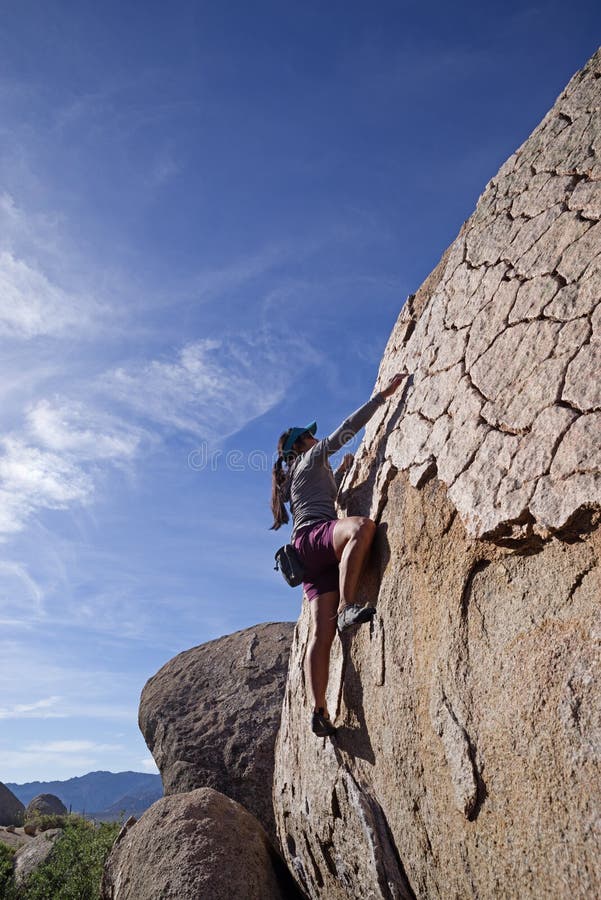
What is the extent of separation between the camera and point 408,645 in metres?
2.95

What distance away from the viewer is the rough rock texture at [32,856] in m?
9.09

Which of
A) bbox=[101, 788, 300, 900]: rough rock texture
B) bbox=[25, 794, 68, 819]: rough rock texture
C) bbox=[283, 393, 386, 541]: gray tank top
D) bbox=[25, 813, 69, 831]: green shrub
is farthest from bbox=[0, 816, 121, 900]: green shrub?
bbox=[25, 794, 68, 819]: rough rock texture

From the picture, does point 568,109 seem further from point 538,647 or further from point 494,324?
point 538,647

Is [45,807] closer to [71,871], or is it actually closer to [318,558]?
[71,871]

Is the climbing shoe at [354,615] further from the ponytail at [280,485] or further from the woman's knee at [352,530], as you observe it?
the ponytail at [280,485]

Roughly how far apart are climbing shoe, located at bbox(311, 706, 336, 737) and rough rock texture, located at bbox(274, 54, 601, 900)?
0.05 m

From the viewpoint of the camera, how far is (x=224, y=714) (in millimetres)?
5488

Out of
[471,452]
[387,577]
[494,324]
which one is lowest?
[387,577]

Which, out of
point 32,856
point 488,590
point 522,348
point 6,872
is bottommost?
point 6,872

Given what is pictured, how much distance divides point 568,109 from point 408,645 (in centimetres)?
267

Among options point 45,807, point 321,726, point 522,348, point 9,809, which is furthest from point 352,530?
point 45,807

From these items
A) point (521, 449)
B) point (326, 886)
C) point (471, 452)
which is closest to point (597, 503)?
point (521, 449)

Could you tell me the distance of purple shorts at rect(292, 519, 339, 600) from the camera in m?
3.63

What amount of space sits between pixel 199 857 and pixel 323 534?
1.91m
